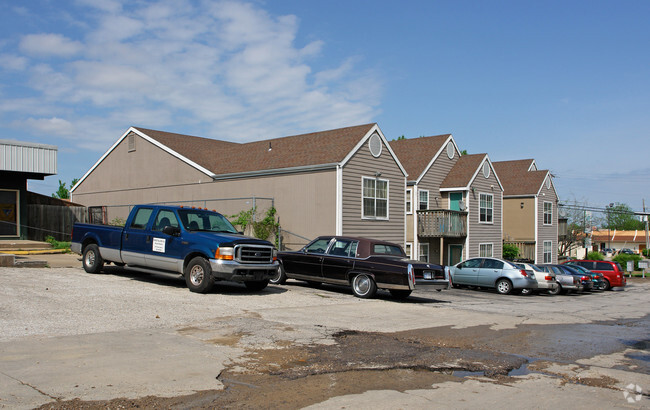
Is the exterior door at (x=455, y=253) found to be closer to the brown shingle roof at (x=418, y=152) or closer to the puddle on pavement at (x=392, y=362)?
the brown shingle roof at (x=418, y=152)

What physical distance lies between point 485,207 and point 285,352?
2827cm

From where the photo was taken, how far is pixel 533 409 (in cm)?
571

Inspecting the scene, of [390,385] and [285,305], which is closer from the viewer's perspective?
[390,385]

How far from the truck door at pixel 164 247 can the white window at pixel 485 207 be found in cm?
2351

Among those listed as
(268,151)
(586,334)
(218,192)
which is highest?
(268,151)

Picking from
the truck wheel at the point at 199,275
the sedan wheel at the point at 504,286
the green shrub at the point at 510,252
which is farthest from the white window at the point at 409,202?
the truck wheel at the point at 199,275

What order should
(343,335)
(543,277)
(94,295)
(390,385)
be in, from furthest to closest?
(543,277) → (94,295) → (343,335) → (390,385)

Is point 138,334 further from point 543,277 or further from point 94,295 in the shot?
point 543,277

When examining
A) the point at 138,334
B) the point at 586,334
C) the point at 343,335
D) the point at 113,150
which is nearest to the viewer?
the point at 138,334

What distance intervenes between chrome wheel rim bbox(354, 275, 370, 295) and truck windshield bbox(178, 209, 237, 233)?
3.59 m

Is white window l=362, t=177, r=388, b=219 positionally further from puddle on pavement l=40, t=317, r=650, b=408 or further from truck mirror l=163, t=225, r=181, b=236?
puddle on pavement l=40, t=317, r=650, b=408

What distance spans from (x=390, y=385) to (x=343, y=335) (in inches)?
117

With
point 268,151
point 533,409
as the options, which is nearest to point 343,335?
point 533,409

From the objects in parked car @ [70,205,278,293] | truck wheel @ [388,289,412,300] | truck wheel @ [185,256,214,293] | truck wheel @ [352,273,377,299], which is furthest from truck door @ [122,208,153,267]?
truck wheel @ [388,289,412,300]
